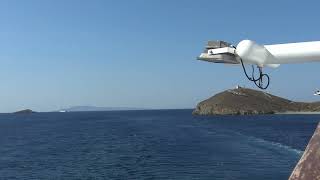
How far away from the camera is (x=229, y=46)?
6488 mm

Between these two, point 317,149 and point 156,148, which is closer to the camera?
point 317,149

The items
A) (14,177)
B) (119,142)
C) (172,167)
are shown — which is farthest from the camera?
(119,142)

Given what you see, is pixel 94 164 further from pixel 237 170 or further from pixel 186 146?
pixel 186 146

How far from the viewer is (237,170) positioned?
6906cm

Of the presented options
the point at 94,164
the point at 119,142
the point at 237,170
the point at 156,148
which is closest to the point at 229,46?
the point at 237,170

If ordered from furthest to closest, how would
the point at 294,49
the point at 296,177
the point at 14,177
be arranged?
the point at 14,177, the point at 294,49, the point at 296,177

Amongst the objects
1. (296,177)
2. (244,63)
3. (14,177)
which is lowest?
(14,177)

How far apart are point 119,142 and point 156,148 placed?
19862mm

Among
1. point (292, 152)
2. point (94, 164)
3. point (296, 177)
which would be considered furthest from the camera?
point (292, 152)

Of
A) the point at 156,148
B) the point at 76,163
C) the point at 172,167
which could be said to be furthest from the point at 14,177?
the point at 156,148

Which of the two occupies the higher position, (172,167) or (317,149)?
(317,149)

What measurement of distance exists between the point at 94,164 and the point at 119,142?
42.7 metres

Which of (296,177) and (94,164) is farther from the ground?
(296,177)

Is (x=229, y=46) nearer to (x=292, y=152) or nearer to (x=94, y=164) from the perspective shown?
(x=94, y=164)
